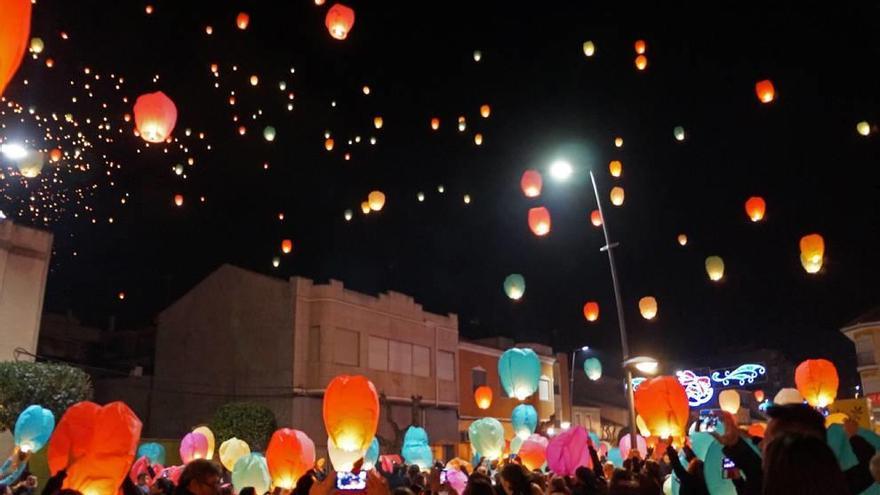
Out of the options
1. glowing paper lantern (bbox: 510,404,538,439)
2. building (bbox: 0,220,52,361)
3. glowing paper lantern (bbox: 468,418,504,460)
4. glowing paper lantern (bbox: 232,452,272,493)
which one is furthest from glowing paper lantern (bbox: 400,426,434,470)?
building (bbox: 0,220,52,361)

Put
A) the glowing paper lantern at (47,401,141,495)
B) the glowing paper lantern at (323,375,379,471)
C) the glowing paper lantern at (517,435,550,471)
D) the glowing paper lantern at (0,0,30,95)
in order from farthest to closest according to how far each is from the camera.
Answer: the glowing paper lantern at (517,435,550,471) < the glowing paper lantern at (323,375,379,471) < the glowing paper lantern at (47,401,141,495) < the glowing paper lantern at (0,0,30,95)

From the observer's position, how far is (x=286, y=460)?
1086 centimetres

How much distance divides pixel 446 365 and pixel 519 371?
58.7 feet

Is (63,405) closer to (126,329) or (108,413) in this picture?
(108,413)

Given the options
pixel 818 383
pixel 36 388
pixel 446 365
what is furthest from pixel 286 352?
pixel 818 383

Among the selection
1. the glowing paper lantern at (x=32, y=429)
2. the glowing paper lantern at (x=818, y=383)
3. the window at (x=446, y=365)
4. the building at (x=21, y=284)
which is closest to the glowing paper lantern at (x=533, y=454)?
the glowing paper lantern at (x=818, y=383)

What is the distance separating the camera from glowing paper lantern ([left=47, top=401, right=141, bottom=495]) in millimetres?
5965

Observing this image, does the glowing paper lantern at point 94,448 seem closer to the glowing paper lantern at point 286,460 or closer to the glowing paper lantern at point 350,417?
the glowing paper lantern at point 350,417

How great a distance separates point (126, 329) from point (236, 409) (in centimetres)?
1503

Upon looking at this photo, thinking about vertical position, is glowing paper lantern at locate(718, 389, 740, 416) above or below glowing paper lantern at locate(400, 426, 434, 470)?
above

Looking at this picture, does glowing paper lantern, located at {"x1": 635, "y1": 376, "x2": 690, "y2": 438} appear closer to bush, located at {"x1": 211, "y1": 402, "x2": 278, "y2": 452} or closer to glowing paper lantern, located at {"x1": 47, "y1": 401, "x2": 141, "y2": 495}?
glowing paper lantern, located at {"x1": 47, "y1": 401, "x2": 141, "y2": 495}

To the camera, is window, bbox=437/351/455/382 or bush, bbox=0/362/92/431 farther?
window, bbox=437/351/455/382

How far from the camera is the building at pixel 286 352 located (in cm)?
2758

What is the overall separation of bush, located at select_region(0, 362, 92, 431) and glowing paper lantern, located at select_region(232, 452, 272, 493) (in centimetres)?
869
